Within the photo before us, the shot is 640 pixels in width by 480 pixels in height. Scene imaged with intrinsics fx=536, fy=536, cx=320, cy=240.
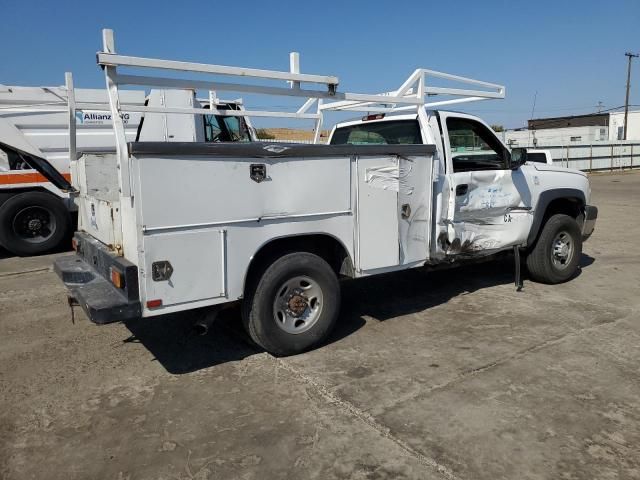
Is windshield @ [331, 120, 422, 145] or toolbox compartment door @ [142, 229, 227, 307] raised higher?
windshield @ [331, 120, 422, 145]

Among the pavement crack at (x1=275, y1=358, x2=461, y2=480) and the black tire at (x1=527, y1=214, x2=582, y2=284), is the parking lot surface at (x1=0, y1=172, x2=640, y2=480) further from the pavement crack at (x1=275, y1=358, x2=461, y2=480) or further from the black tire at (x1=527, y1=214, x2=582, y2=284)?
the black tire at (x1=527, y1=214, x2=582, y2=284)

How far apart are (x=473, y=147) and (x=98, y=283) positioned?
3978mm

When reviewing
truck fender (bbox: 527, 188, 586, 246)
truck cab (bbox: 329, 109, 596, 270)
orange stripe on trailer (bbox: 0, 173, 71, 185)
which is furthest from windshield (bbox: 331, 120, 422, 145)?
orange stripe on trailer (bbox: 0, 173, 71, 185)

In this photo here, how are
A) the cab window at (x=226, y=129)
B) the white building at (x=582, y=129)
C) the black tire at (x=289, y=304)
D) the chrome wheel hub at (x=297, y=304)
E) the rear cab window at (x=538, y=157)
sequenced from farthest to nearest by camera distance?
the white building at (x=582, y=129)
the cab window at (x=226, y=129)
the rear cab window at (x=538, y=157)
the chrome wheel hub at (x=297, y=304)
the black tire at (x=289, y=304)

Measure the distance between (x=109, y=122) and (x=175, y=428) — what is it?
8.58 m

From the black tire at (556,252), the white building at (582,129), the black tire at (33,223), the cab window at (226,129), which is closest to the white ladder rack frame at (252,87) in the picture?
the black tire at (556,252)

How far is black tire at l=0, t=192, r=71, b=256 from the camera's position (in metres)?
8.99

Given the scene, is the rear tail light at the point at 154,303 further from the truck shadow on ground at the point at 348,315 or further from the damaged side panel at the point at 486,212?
the damaged side panel at the point at 486,212

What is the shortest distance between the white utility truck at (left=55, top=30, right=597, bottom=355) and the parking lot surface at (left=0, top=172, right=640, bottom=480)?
0.62 m

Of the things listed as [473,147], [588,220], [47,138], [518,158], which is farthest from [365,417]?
[47,138]

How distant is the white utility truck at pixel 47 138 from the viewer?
29.8 ft

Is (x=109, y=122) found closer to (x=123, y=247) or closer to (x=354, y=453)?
(x=123, y=247)

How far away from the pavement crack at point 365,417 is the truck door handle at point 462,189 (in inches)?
94.8

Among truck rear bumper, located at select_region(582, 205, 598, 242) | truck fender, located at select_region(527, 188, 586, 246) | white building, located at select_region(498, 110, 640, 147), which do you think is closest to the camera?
truck fender, located at select_region(527, 188, 586, 246)
